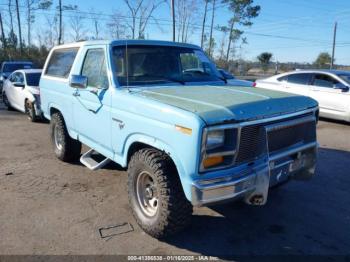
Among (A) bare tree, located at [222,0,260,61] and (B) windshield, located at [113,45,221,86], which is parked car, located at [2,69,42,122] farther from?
(A) bare tree, located at [222,0,260,61]

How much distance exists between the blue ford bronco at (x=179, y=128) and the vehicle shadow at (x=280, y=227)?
18.2 inches

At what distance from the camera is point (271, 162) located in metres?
3.50

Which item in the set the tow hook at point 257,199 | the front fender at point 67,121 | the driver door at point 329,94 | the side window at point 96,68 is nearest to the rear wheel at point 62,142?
the front fender at point 67,121

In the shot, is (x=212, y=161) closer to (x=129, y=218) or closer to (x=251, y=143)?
(x=251, y=143)

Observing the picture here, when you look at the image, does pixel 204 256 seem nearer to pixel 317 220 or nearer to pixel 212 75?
pixel 317 220

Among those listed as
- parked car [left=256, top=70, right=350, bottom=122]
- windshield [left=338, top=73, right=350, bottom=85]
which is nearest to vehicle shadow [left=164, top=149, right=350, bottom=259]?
parked car [left=256, top=70, right=350, bottom=122]

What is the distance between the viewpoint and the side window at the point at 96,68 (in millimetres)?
4488

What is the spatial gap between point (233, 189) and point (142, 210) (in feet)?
3.96

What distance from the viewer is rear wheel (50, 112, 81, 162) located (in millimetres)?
5934

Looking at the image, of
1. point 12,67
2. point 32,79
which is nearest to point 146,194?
point 32,79

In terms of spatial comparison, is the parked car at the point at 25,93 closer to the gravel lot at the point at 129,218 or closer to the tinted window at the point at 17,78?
the tinted window at the point at 17,78

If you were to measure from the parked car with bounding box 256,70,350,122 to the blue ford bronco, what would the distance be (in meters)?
5.77

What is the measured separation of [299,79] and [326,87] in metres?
1.05

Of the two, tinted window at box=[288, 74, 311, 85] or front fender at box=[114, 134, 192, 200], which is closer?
front fender at box=[114, 134, 192, 200]
